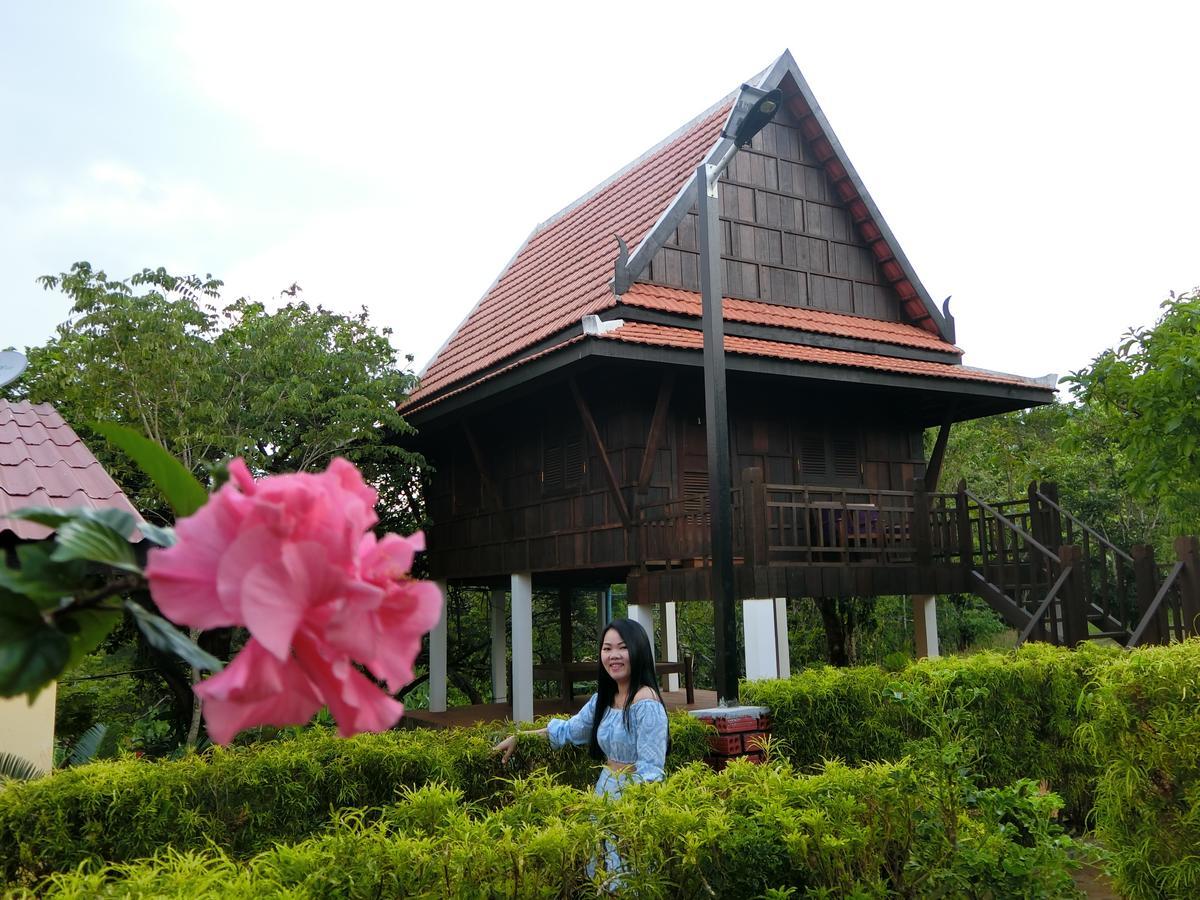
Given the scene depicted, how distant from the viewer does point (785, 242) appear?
14.5m

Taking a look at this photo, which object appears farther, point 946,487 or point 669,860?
point 946,487

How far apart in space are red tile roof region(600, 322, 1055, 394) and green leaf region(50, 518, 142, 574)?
31.6 feet

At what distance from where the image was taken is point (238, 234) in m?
19.7

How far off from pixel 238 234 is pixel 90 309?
7.13 meters

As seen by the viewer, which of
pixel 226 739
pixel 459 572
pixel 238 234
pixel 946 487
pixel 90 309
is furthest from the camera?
pixel 946 487

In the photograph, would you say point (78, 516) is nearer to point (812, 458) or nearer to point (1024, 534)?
point (1024, 534)

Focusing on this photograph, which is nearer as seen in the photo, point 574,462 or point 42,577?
point 42,577

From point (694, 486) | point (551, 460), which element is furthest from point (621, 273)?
point (551, 460)

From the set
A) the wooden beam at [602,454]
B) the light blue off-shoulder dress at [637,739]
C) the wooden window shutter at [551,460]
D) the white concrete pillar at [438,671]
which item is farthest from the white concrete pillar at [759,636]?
the white concrete pillar at [438,671]

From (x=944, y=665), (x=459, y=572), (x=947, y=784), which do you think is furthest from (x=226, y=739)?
(x=459, y=572)

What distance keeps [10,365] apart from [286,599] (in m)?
6.89

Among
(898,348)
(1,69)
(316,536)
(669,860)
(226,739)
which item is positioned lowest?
(669,860)

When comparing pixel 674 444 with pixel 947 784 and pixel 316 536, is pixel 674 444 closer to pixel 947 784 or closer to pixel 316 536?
pixel 947 784

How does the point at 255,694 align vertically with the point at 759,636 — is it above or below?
above
